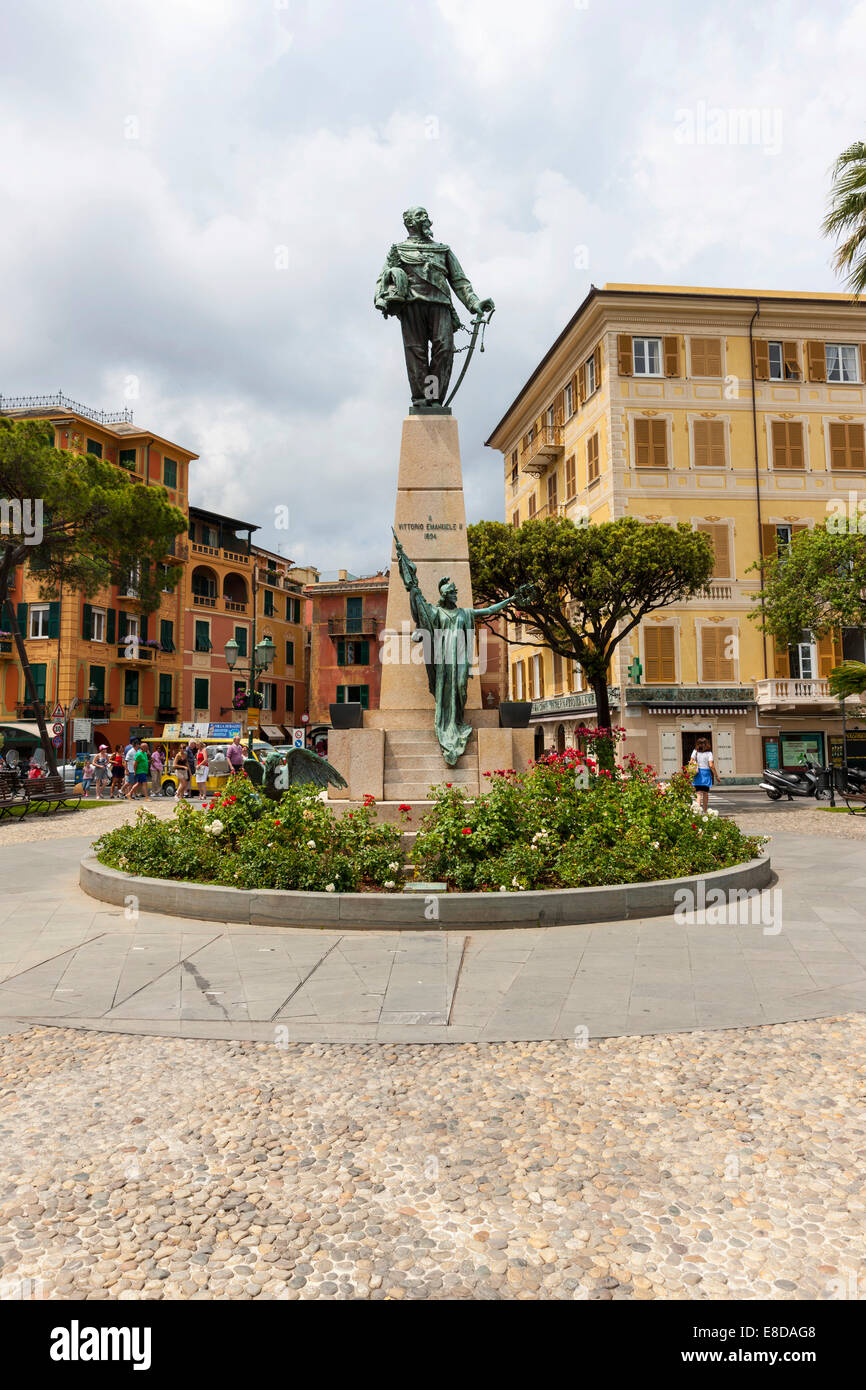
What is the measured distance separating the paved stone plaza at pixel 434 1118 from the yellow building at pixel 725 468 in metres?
26.1

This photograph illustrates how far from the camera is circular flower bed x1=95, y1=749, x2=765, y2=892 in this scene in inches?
299

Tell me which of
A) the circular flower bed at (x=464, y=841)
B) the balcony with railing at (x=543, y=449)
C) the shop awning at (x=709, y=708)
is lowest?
the circular flower bed at (x=464, y=841)

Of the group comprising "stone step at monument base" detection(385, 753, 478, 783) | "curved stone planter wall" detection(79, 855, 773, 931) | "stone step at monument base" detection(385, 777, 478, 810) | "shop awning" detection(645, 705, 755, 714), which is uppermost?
"shop awning" detection(645, 705, 755, 714)

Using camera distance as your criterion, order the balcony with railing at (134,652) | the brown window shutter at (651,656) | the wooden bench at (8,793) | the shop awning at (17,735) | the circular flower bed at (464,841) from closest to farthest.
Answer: the circular flower bed at (464,841) → the wooden bench at (8,793) → the brown window shutter at (651,656) → the shop awning at (17,735) → the balcony with railing at (134,652)

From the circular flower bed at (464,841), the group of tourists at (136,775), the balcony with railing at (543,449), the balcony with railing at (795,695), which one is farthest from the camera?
the balcony with railing at (543,449)

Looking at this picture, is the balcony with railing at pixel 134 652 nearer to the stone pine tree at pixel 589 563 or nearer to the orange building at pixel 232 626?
the orange building at pixel 232 626

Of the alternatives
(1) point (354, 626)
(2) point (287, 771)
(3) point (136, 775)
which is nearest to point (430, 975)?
(2) point (287, 771)

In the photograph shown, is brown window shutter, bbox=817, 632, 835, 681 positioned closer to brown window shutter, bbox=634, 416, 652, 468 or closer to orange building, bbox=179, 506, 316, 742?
brown window shutter, bbox=634, 416, 652, 468

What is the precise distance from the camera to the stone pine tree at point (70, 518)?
73.3 feet

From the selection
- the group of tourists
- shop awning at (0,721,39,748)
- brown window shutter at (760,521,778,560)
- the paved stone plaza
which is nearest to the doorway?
brown window shutter at (760,521,778,560)

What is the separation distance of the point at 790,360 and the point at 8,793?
1209 inches

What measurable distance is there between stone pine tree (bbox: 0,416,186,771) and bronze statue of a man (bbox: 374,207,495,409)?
555 inches

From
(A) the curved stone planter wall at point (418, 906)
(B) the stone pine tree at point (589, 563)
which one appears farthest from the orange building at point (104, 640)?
(A) the curved stone planter wall at point (418, 906)
